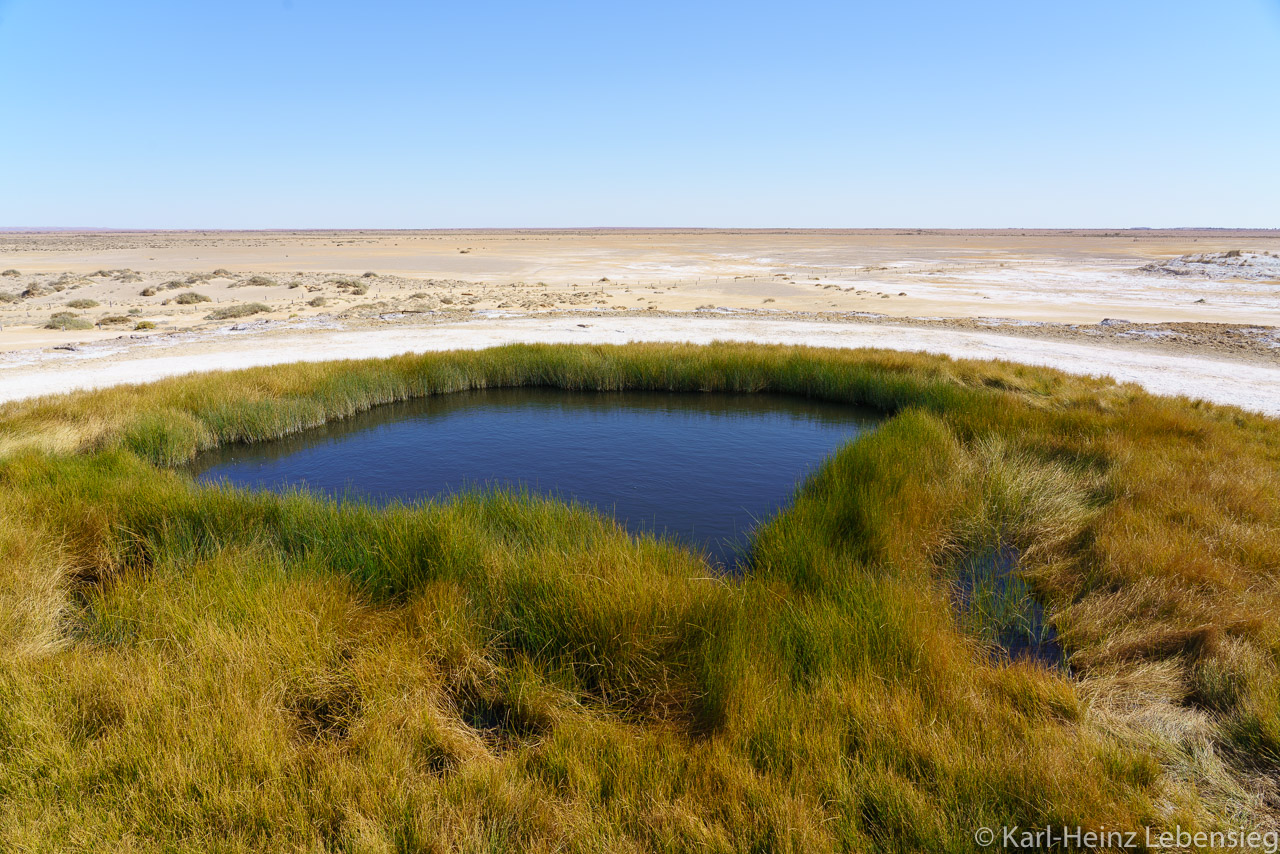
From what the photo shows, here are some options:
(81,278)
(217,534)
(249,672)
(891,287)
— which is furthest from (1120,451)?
(81,278)

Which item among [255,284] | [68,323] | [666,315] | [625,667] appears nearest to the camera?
[625,667]

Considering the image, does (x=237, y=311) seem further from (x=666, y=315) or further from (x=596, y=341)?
(x=666, y=315)

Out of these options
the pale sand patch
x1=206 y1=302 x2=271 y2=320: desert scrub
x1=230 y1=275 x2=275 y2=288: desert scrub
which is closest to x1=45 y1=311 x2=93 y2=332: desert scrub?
x1=206 y1=302 x2=271 y2=320: desert scrub

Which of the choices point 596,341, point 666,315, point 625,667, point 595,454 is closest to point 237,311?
point 596,341

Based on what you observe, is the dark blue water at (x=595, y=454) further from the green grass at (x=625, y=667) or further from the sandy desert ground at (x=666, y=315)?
the sandy desert ground at (x=666, y=315)

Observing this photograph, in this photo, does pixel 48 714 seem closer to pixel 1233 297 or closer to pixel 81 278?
pixel 1233 297

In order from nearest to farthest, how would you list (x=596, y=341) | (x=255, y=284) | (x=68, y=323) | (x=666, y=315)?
(x=596, y=341) → (x=68, y=323) → (x=666, y=315) → (x=255, y=284)

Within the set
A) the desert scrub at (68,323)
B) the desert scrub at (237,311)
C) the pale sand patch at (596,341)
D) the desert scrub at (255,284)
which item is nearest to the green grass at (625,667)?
the pale sand patch at (596,341)
